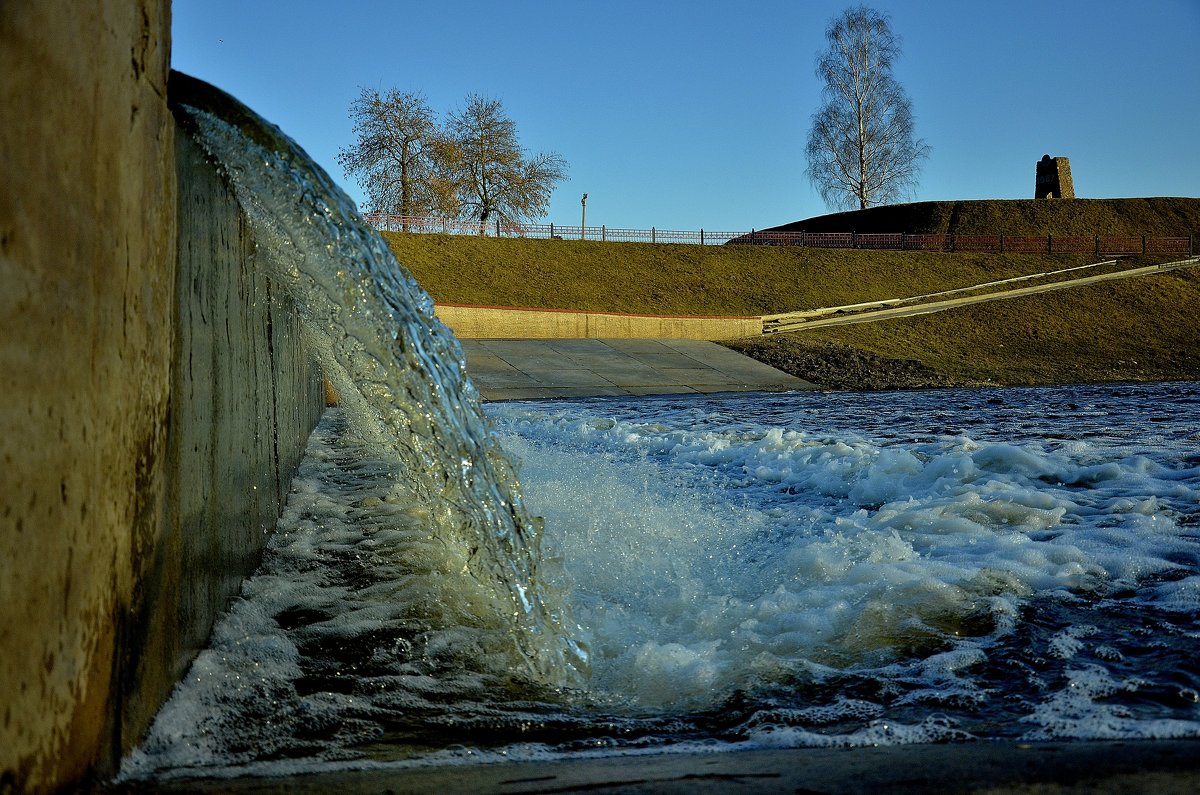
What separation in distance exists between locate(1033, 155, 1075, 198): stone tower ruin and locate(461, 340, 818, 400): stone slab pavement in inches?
1355

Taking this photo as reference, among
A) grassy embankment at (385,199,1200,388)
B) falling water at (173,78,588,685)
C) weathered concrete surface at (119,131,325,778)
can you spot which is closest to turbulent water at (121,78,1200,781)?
falling water at (173,78,588,685)

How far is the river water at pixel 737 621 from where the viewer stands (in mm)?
2574

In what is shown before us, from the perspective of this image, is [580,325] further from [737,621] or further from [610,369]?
[737,621]

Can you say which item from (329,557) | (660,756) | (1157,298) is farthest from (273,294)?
(1157,298)

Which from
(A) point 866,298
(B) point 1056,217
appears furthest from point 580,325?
(B) point 1056,217

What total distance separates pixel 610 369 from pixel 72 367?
20416 millimetres

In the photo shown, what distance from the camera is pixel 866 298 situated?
33.5m

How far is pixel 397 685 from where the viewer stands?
295 cm

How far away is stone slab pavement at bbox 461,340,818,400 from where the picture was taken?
19906 mm

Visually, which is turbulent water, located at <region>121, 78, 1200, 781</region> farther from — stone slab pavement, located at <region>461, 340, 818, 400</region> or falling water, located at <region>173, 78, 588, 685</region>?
stone slab pavement, located at <region>461, 340, 818, 400</region>

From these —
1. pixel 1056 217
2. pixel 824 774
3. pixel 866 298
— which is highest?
pixel 1056 217

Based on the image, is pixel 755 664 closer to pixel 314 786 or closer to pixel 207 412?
pixel 314 786

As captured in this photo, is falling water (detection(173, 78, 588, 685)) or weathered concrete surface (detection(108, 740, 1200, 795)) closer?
weathered concrete surface (detection(108, 740, 1200, 795))

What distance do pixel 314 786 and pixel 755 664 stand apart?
158 centimetres
